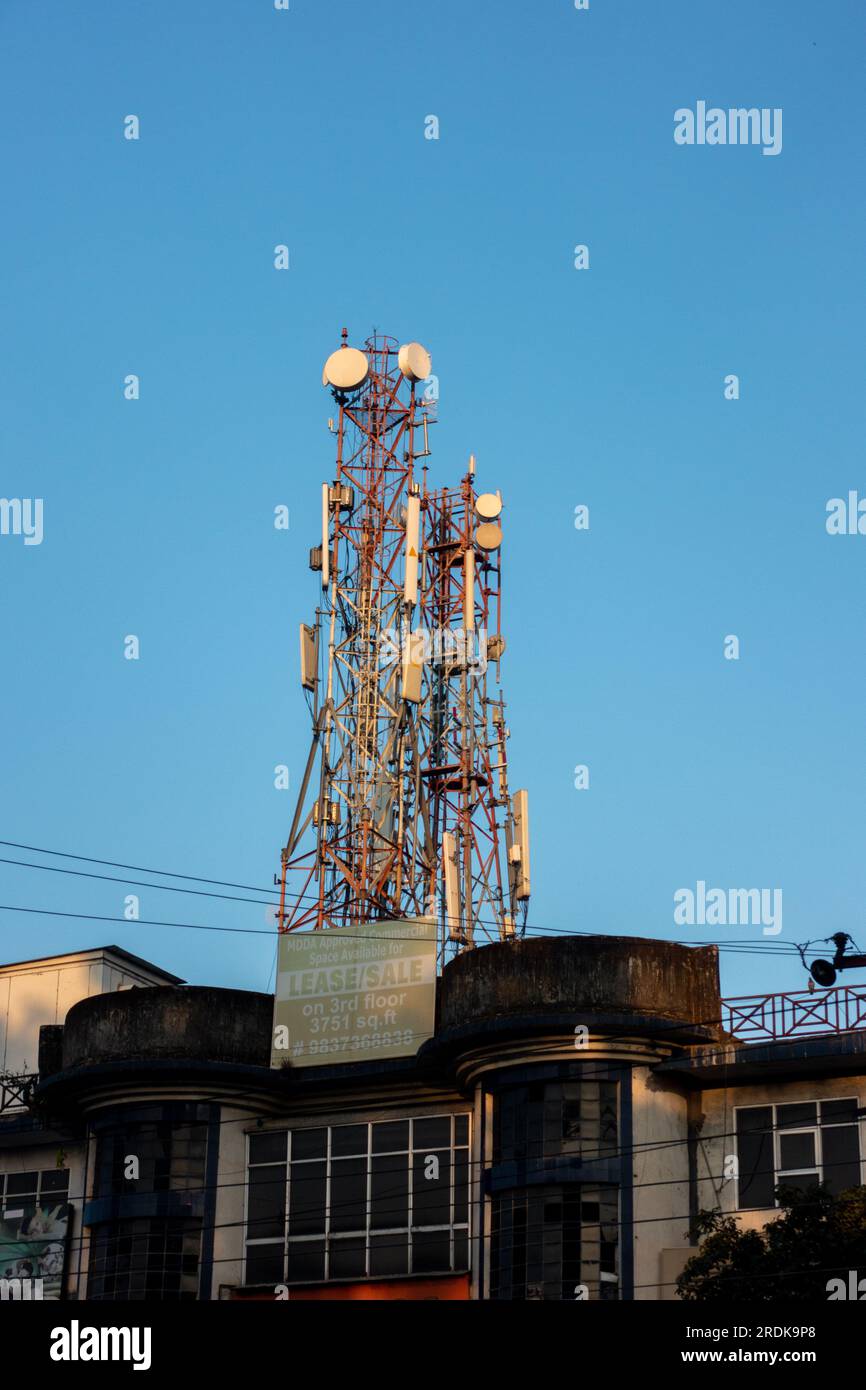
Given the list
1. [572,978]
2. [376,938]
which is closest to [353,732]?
[376,938]

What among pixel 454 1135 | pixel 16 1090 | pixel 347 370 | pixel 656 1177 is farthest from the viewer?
pixel 347 370

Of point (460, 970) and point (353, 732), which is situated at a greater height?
point (353, 732)

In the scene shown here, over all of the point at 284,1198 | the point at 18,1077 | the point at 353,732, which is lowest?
the point at 284,1198

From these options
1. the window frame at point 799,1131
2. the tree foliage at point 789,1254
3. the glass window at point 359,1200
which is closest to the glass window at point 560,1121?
the glass window at point 359,1200

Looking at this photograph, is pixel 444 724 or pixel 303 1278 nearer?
pixel 303 1278

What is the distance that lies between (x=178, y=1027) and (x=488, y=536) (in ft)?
85.6

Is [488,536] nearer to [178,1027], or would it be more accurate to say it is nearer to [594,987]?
[178,1027]

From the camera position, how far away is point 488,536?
73188mm

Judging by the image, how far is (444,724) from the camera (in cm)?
7244

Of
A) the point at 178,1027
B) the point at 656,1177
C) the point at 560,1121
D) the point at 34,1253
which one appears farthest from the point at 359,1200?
the point at 34,1253

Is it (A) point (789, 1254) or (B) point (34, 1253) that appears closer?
(A) point (789, 1254)
